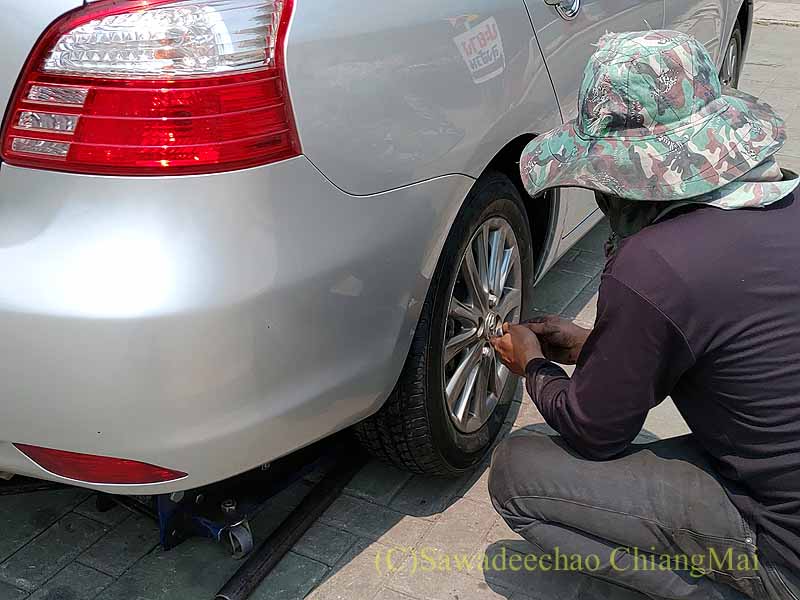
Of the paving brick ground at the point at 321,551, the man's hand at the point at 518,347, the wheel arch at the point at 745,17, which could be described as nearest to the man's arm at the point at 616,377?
the man's hand at the point at 518,347

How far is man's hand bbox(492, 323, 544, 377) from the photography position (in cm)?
221

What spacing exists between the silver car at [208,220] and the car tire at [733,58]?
319 centimetres

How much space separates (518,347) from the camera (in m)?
2.25

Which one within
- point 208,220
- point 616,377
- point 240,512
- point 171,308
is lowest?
point 240,512

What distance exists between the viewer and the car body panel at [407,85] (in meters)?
1.77

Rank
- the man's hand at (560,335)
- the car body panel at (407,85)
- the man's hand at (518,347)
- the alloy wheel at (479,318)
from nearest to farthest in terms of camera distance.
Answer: the car body panel at (407,85) → the man's hand at (518,347) → the man's hand at (560,335) → the alloy wheel at (479,318)

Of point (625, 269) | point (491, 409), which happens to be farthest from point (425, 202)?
point (491, 409)

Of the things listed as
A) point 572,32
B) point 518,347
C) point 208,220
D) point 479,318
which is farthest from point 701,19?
point 208,220

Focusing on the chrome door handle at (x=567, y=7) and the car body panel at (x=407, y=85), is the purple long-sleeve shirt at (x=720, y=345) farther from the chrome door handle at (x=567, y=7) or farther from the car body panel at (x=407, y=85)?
the chrome door handle at (x=567, y=7)

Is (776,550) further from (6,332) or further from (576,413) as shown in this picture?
(6,332)

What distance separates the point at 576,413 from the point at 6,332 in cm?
108

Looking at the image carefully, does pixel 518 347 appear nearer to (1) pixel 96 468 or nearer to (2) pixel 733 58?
(1) pixel 96 468

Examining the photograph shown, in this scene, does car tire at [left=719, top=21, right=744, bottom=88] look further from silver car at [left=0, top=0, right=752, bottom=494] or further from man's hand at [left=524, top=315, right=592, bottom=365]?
silver car at [left=0, top=0, right=752, bottom=494]

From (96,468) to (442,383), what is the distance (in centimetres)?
88
